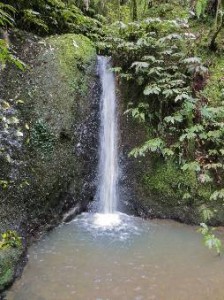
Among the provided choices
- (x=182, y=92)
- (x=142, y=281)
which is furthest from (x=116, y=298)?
(x=182, y=92)

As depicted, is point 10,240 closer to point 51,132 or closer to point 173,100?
point 51,132

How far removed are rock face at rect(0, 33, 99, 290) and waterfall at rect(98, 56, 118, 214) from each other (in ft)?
0.65

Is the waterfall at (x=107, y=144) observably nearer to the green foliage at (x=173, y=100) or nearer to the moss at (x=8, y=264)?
the green foliage at (x=173, y=100)

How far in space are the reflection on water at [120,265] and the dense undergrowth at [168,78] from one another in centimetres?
117

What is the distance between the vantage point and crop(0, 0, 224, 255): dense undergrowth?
6879 millimetres

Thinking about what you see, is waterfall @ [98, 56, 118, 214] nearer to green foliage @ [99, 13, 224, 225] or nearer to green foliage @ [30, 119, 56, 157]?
green foliage @ [99, 13, 224, 225]

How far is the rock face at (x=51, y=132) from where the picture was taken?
5.79m

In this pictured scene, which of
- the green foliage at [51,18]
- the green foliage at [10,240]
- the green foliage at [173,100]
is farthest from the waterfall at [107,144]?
the green foliage at [10,240]

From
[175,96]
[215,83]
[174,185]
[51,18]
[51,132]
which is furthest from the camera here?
[51,18]

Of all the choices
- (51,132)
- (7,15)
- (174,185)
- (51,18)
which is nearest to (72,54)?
(51,18)

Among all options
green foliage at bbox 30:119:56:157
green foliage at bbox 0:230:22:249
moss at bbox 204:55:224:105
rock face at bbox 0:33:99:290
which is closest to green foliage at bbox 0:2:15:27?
rock face at bbox 0:33:99:290

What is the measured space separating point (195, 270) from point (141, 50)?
5.29 metres

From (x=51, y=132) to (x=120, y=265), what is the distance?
2894mm

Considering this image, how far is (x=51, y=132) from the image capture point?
21.6 ft
